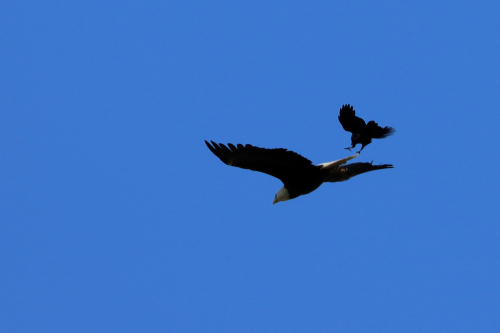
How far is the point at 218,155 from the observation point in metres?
12.1


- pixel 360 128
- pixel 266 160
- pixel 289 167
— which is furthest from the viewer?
pixel 360 128

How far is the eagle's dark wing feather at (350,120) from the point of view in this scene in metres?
13.3

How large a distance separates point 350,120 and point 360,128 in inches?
10.5

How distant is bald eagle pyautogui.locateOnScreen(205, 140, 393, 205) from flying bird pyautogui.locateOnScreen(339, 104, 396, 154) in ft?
1.37

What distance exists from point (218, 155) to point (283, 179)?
193 cm

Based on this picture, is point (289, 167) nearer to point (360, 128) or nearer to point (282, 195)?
point (282, 195)

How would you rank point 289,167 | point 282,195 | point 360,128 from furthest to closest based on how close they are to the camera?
point 282,195 < point 360,128 < point 289,167

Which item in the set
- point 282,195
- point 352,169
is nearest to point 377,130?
point 352,169

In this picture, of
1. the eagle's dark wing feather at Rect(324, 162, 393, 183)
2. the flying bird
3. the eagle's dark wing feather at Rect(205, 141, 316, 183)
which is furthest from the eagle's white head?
the flying bird

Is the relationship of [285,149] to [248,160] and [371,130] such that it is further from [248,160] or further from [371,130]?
[371,130]

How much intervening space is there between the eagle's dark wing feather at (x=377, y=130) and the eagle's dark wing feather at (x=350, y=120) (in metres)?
0.13

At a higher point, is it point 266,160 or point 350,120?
point 350,120

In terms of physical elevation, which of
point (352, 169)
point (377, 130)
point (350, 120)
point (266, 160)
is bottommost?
point (266, 160)

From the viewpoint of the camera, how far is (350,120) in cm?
1338
